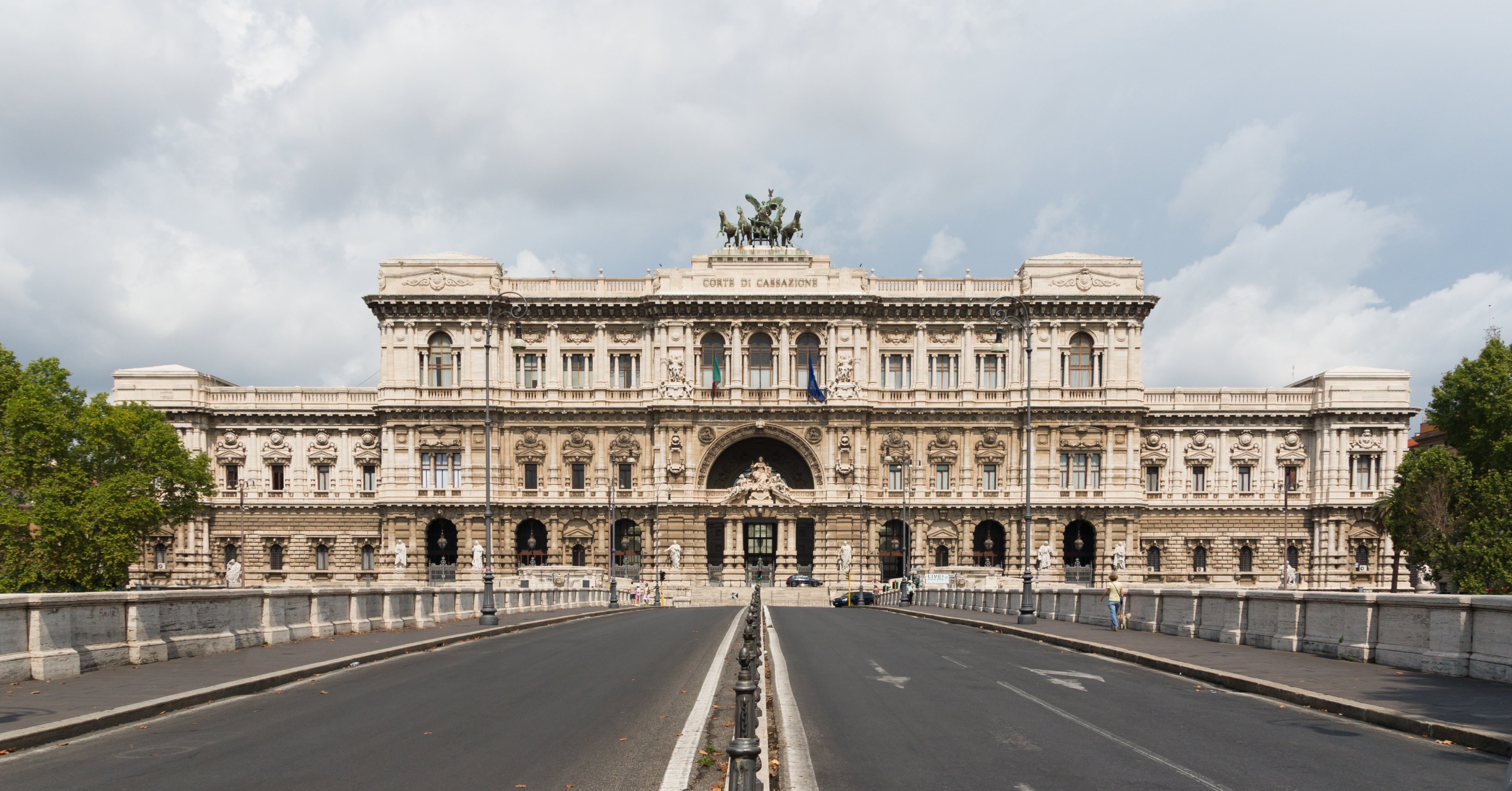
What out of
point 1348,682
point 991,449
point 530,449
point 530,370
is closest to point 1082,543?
point 991,449

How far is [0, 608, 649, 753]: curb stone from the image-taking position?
39.3 ft

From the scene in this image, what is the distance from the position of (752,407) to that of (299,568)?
106ft

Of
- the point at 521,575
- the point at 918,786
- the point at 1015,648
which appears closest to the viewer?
the point at 918,786

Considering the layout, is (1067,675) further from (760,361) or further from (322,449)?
(322,449)

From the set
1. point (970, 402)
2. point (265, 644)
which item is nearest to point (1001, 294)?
point (970, 402)

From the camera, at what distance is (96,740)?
1230 cm

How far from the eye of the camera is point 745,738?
6.91 meters

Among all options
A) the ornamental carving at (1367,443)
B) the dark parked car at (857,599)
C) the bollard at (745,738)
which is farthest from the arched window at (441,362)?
the bollard at (745,738)

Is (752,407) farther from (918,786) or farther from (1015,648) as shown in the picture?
(918,786)

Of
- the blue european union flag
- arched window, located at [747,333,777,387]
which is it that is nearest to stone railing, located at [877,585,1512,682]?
the blue european union flag

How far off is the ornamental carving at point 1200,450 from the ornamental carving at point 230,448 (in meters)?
63.3

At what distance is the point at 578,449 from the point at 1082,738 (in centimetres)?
6228

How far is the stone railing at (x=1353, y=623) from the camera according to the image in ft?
54.6

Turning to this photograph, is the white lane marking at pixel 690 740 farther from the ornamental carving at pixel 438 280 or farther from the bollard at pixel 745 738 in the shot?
the ornamental carving at pixel 438 280
